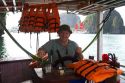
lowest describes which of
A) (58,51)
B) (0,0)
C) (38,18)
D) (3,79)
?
(3,79)

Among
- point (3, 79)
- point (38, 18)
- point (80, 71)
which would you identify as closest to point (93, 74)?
point (80, 71)

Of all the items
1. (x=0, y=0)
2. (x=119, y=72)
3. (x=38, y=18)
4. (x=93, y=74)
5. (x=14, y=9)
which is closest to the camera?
(x=93, y=74)

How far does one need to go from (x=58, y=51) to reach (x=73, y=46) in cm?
36

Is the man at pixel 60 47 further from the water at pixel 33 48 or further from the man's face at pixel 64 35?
the water at pixel 33 48

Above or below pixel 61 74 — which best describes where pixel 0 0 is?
above

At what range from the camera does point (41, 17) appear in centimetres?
634

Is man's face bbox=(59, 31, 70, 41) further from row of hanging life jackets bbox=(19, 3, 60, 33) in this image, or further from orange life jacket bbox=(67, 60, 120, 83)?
row of hanging life jackets bbox=(19, 3, 60, 33)

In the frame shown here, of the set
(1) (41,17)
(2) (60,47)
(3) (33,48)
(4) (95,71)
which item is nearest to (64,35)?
(2) (60,47)

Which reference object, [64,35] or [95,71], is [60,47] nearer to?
[64,35]

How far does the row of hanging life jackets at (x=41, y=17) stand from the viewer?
20.4ft

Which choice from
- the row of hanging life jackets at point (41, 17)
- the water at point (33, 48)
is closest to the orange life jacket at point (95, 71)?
the water at point (33, 48)

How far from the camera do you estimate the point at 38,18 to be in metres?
6.31

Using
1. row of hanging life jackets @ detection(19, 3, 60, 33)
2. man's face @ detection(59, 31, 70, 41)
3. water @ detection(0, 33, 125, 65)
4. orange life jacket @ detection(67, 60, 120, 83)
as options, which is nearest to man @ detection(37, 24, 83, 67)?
man's face @ detection(59, 31, 70, 41)

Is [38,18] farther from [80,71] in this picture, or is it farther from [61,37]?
[80,71]
